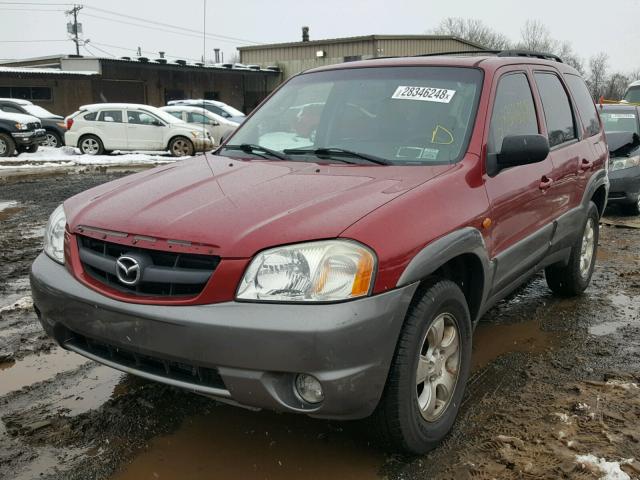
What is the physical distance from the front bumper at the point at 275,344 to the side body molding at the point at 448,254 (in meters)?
0.06

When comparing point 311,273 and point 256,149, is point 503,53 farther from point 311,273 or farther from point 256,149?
point 311,273

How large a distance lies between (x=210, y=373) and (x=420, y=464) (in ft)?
3.38

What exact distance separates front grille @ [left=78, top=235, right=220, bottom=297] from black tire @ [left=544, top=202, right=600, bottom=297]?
3.29 m

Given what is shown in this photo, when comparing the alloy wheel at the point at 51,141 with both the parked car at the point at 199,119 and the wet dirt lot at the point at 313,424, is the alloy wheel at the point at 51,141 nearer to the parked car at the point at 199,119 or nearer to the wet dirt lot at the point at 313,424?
the parked car at the point at 199,119

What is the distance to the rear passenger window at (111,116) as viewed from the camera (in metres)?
18.0

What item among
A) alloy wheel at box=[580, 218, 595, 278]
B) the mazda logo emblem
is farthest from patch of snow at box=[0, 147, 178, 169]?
the mazda logo emblem

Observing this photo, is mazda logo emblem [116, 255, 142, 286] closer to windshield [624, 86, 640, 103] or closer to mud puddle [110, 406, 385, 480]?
mud puddle [110, 406, 385, 480]

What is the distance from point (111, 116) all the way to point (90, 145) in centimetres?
108

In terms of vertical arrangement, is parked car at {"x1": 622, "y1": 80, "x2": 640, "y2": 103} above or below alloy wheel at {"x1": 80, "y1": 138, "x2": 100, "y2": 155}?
above

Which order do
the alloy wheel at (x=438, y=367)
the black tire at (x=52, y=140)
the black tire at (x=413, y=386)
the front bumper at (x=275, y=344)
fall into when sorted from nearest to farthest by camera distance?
the front bumper at (x=275, y=344), the black tire at (x=413, y=386), the alloy wheel at (x=438, y=367), the black tire at (x=52, y=140)

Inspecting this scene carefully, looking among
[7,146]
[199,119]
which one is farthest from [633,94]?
[7,146]

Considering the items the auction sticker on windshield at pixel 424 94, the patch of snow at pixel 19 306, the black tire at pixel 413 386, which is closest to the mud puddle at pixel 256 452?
the black tire at pixel 413 386

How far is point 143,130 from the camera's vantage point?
59.5 feet

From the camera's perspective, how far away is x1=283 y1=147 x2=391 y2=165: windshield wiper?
325cm
